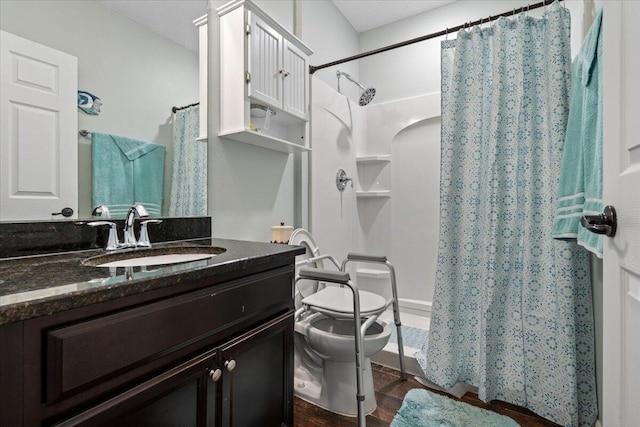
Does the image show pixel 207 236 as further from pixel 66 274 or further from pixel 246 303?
pixel 66 274

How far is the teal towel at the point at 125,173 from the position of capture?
102 cm

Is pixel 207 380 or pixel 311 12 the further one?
pixel 311 12

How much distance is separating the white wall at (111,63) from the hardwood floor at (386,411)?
1.22 metres

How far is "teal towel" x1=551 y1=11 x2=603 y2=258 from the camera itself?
3.48ft

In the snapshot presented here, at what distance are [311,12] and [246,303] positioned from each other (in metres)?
2.19

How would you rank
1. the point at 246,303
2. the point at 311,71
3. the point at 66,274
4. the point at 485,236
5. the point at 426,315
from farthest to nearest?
the point at 426,315
the point at 311,71
the point at 485,236
the point at 246,303
the point at 66,274

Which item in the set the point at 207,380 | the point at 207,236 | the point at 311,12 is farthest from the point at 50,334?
the point at 311,12

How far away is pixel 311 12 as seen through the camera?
2.22 m

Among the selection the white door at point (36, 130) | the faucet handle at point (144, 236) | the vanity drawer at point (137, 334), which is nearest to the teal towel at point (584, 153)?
the vanity drawer at point (137, 334)

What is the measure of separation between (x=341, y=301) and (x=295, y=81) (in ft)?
4.01

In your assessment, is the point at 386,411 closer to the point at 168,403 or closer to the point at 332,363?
the point at 332,363

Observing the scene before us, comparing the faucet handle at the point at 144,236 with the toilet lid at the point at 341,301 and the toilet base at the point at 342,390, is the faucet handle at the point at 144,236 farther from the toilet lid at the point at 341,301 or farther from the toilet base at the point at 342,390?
the toilet base at the point at 342,390

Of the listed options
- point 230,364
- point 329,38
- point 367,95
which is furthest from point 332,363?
point 329,38

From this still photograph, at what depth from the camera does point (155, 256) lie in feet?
3.43
